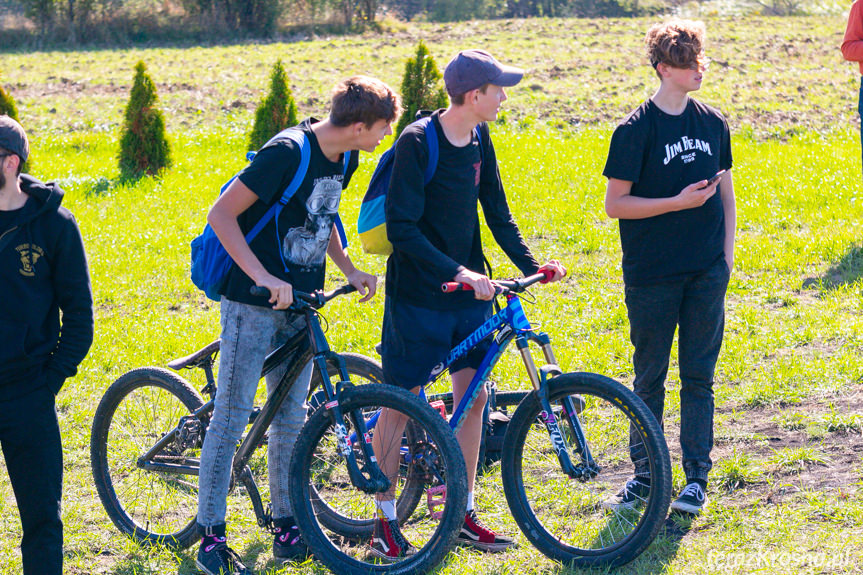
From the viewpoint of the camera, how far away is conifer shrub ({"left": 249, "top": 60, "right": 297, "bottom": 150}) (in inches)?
532

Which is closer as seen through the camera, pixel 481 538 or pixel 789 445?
pixel 481 538

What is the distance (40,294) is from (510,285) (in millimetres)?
1797

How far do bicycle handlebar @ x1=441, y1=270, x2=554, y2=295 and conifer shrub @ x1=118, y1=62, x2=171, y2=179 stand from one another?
32.9ft

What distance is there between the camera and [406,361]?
13.1 ft

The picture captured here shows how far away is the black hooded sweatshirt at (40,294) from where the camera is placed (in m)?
3.36

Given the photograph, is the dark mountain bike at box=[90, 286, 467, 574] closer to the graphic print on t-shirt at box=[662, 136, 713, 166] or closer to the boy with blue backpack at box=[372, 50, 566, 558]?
the boy with blue backpack at box=[372, 50, 566, 558]

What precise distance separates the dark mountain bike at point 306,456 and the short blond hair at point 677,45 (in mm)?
1731

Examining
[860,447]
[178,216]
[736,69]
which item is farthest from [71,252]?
[736,69]

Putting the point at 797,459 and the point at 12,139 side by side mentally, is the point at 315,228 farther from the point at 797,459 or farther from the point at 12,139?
the point at 797,459

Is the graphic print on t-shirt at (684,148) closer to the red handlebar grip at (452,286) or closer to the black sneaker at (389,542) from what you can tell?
the red handlebar grip at (452,286)

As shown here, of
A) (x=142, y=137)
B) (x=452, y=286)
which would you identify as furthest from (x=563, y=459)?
(x=142, y=137)

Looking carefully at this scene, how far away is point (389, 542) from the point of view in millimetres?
3947

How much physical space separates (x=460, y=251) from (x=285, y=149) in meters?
0.87

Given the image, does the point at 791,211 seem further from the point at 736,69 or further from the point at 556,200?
the point at 736,69
